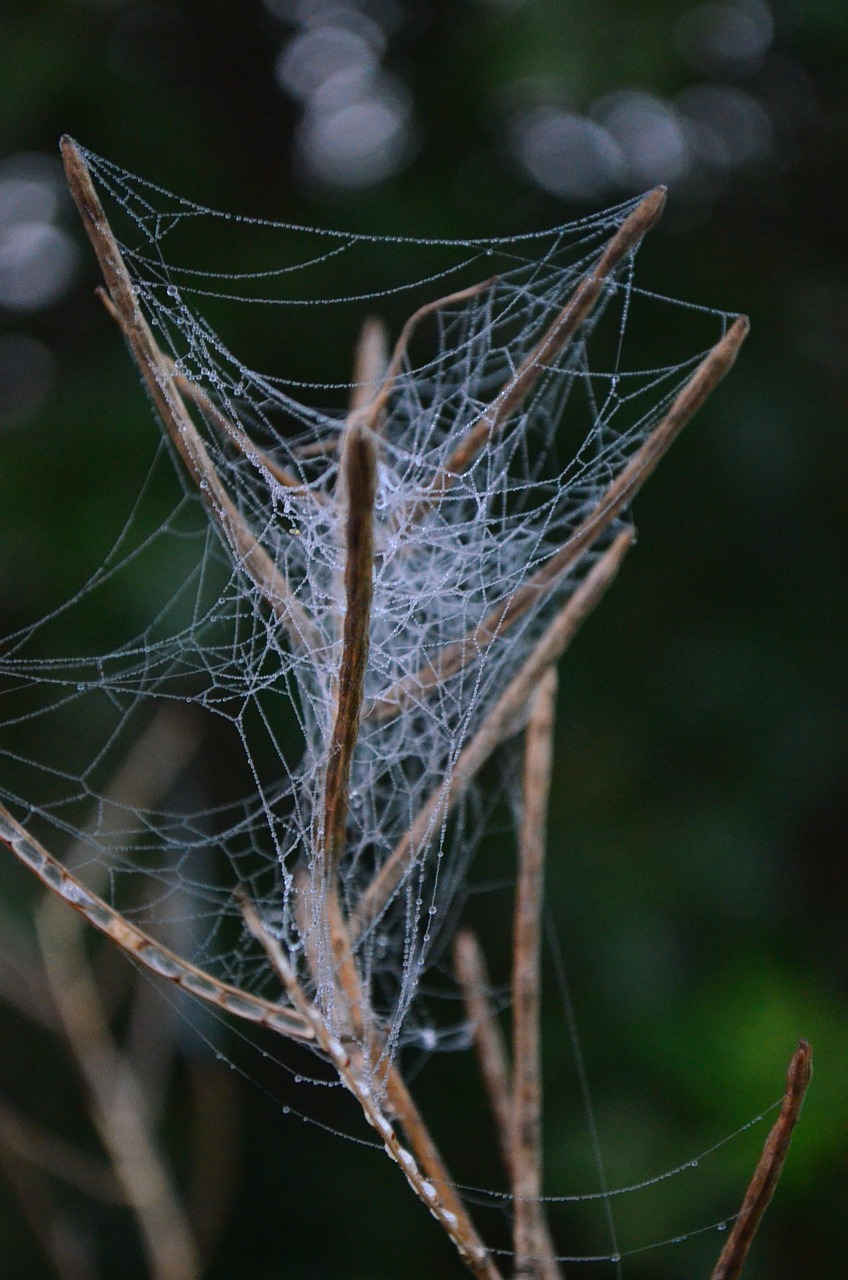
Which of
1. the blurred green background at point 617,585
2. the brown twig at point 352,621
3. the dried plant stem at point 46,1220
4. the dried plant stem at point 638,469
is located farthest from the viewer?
the blurred green background at point 617,585

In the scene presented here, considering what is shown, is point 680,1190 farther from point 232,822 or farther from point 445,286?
point 445,286

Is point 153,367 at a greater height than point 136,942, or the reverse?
point 153,367

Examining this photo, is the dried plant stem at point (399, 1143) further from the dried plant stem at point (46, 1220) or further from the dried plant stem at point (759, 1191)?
the dried plant stem at point (46, 1220)

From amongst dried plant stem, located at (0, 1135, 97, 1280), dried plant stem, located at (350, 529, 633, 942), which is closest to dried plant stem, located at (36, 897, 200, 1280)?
dried plant stem, located at (0, 1135, 97, 1280)

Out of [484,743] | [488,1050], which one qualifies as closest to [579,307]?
[484,743]

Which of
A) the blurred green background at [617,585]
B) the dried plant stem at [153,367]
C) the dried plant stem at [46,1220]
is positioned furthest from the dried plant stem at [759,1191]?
the blurred green background at [617,585]

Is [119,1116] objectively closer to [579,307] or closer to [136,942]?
[136,942]
